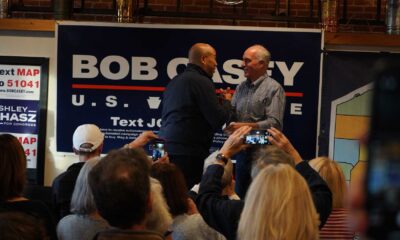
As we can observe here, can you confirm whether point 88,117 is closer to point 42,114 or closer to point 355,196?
point 42,114

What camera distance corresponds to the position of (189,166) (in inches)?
161

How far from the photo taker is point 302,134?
16.2ft

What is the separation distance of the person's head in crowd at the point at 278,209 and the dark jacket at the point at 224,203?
351 millimetres

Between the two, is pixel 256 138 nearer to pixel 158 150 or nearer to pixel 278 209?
pixel 158 150

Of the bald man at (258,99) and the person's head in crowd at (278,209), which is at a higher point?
the bald man at (258,99)

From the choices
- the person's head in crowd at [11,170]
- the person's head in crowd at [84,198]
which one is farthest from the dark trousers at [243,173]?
the person's head in crowd at [11,170]

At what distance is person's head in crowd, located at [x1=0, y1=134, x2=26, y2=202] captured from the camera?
2109 millimetres

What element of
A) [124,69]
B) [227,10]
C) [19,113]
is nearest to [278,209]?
[124,69]

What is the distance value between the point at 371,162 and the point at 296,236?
1373mm

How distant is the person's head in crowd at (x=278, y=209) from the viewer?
1.58m

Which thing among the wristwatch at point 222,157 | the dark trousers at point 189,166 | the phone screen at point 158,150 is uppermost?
the wristwatch at point 222,157

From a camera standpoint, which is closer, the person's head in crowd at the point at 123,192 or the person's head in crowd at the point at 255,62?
the person's head in crowd at the point at 123,192

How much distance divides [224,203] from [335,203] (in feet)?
2.19

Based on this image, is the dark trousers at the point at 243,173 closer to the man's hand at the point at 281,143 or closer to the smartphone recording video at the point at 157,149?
the smartphone recording video at the point at 157,149
